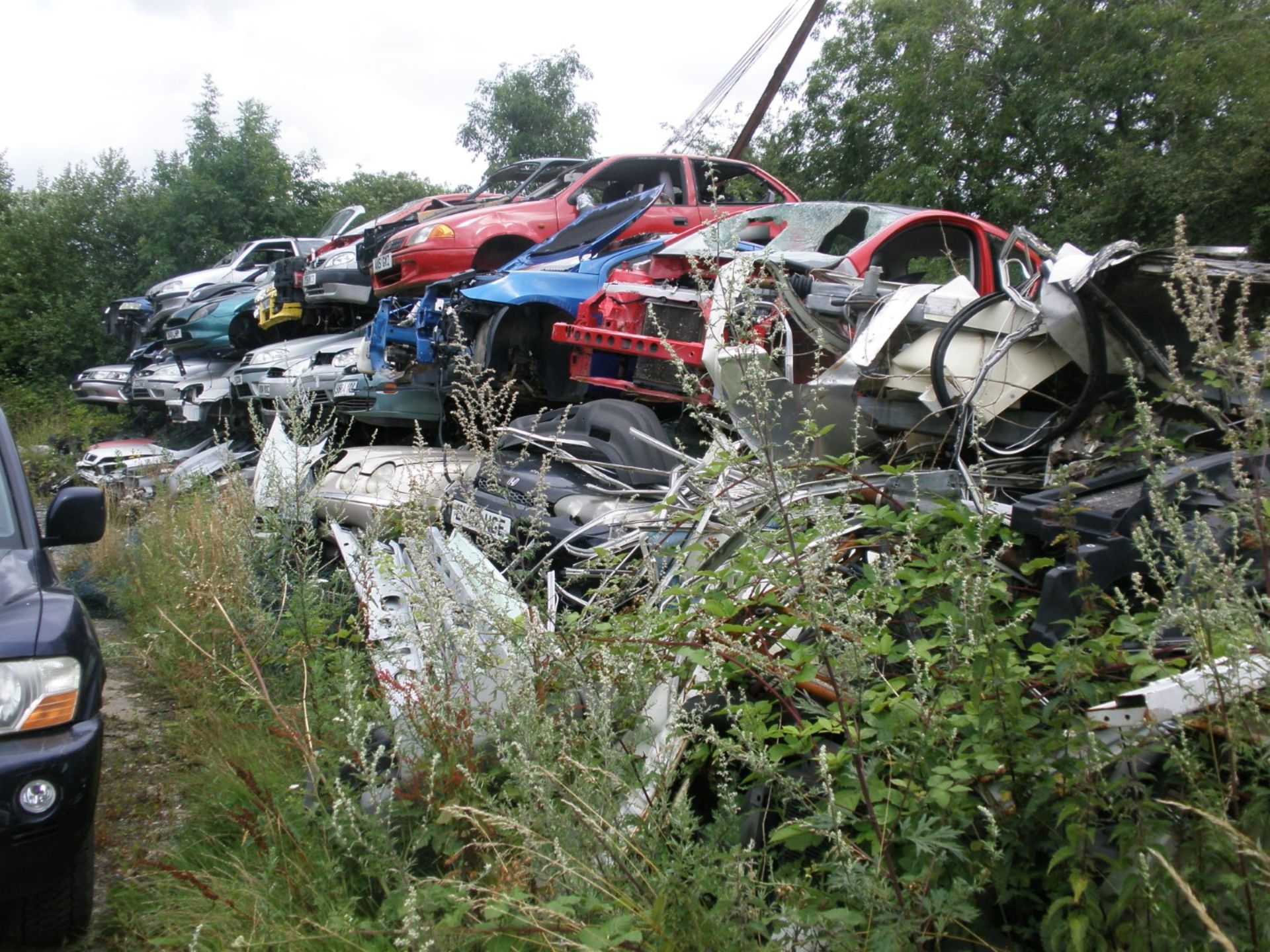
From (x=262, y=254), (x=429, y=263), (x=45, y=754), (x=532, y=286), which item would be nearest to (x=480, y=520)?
(x=45, y=754)

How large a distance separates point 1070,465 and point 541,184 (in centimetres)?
789

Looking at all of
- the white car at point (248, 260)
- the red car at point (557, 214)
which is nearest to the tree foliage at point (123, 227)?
the white car at point (248, 260)

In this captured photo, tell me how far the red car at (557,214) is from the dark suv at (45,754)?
584 centimetres

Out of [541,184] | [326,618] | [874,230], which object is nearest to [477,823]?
[326,618]

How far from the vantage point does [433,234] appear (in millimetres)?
8648

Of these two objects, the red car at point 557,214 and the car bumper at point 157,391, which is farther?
the car bumper at point 157,391

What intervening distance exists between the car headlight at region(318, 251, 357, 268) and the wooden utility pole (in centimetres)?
651

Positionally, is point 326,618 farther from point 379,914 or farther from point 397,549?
point 379,914

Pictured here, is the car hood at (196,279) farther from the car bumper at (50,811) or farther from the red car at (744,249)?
the car bumper at (50,811)

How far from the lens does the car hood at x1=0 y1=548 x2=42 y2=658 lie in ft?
8.91

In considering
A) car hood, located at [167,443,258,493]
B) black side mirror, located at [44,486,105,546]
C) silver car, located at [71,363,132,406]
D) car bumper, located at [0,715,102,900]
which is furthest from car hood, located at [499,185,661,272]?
silver car, located at [71,363,132,406]

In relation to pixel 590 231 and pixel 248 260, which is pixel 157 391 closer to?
pixel 248 260

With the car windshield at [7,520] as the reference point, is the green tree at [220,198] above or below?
above

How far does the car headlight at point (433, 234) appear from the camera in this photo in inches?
340
